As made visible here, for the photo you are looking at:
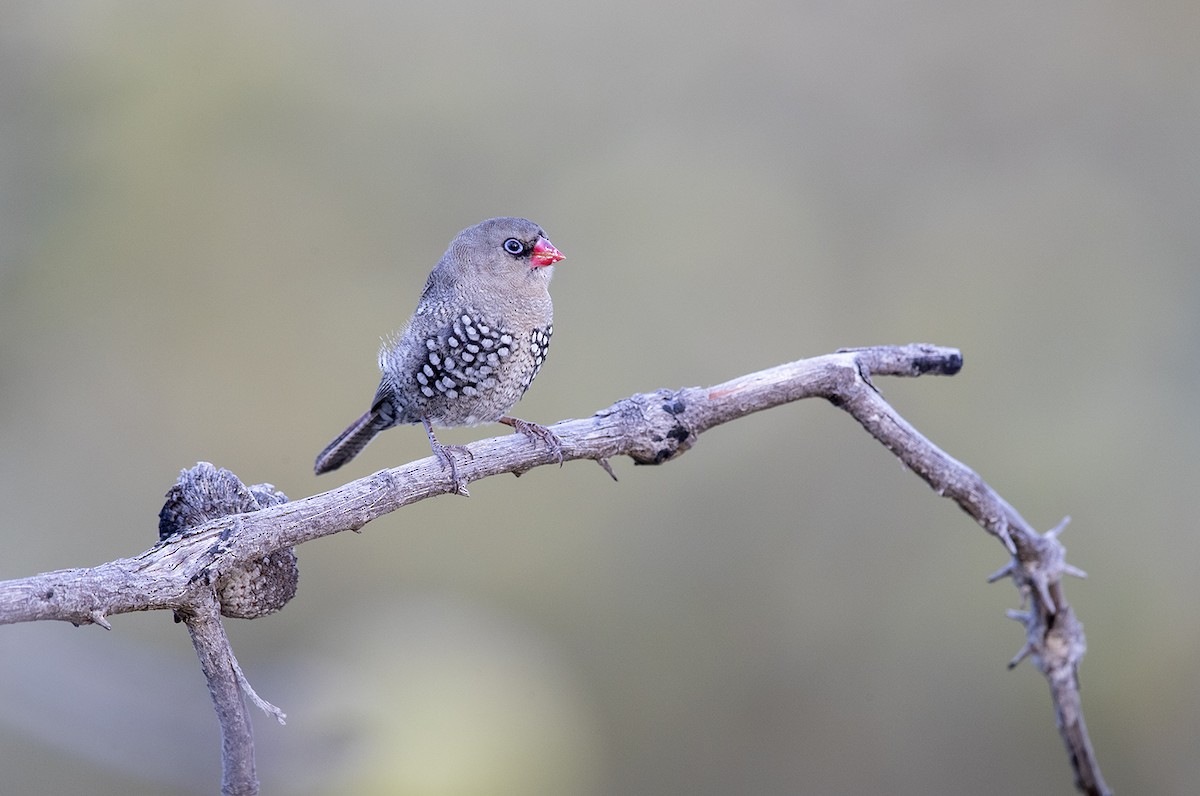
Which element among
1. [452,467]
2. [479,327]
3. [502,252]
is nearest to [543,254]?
[502,252]

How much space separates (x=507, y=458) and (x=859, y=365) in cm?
96

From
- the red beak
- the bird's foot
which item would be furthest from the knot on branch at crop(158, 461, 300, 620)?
the red beak

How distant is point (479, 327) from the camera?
10.3ft

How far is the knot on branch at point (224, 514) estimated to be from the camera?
229cm

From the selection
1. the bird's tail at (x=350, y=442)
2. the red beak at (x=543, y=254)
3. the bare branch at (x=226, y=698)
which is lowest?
the bare branch at (x=226, y=698)

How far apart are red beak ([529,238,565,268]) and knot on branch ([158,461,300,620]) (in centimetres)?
114

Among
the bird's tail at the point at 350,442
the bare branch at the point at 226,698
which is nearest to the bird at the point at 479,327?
the bird's tail at the point at 350,442

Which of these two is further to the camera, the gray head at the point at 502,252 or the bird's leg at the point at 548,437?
the gray head at the point at 502,252

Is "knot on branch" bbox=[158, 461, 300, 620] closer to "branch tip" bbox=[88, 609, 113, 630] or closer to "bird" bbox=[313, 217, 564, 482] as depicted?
"branch tip" bbox=[88, 609, 113, 630]

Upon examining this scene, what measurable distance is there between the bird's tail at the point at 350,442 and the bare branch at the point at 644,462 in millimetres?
713

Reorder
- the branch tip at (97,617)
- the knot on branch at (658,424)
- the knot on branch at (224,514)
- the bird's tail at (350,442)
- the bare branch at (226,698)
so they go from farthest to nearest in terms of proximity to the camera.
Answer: the bird's tail at (350,442) → the knot on branch at (658,424) → the knot on branch at (224,514) → the bare branch at (226,698) → the branch tip at (97,617)

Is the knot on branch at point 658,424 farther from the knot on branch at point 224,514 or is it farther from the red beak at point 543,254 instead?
the knot on branch at point 224,514

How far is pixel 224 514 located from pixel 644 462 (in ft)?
3.46

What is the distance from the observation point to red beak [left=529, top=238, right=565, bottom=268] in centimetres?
311
